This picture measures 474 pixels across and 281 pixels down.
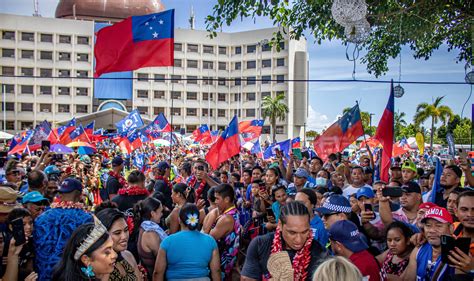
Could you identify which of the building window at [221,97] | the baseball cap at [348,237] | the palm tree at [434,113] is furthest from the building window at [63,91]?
the baseball cap at [348,237]

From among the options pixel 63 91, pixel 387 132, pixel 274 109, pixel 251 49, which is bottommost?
pixel 387 132

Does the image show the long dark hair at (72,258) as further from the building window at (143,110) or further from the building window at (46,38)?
A: the building window at (46,38)

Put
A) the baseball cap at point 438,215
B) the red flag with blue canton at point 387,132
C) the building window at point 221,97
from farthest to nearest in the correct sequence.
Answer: the building window at point 221,97 → the red flag with blue canton at point 387,132 → the baseball cap at point 438,215

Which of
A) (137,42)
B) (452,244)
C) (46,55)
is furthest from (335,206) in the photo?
(46,55)

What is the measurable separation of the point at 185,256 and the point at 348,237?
1.85 meters

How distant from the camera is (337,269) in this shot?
271 cm

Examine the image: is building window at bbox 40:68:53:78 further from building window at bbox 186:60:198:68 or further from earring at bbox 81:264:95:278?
earring at bbox 81:264:95:278

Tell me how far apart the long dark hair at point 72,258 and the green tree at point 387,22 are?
594 cm

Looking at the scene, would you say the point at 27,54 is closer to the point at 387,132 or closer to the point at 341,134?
the point at 341,134

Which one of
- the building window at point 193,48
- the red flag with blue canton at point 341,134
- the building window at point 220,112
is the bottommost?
the red flag with blue canton at point 341,134

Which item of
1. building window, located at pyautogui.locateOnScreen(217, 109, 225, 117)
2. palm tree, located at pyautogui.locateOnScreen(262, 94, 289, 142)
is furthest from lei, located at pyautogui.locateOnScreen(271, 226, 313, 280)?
building window, located at pyautogui.locateOnScreen(217, 109, 225, 117)

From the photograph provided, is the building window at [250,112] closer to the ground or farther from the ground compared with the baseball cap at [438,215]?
farther from the ground

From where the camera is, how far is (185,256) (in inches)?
203

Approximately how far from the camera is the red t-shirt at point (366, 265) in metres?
4.12
